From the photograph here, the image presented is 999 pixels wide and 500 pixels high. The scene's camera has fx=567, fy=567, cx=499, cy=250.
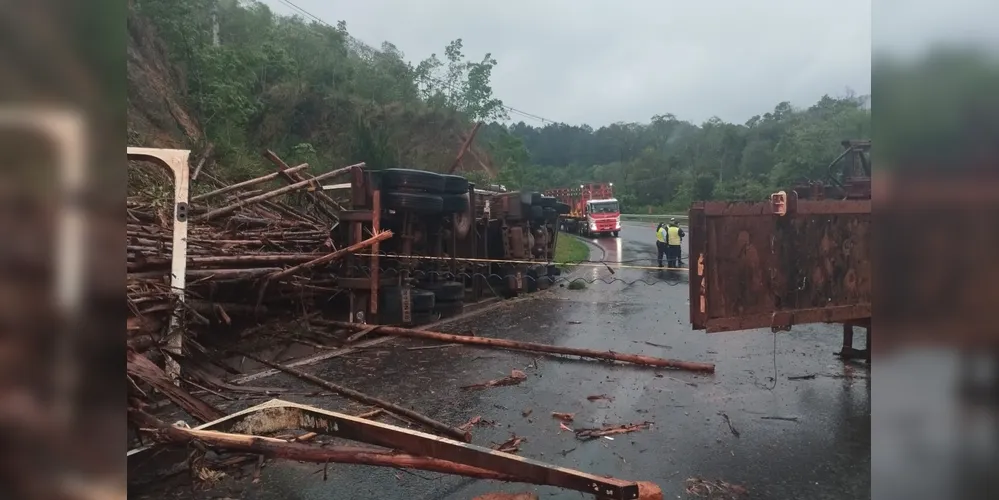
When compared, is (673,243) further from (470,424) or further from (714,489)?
(714,489)

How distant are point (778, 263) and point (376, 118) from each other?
1192 inches

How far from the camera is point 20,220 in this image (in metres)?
0.81

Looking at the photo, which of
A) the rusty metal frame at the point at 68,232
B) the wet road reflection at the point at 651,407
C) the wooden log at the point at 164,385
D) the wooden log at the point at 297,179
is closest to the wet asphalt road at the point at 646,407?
the wet road reflection at the point at 651,407

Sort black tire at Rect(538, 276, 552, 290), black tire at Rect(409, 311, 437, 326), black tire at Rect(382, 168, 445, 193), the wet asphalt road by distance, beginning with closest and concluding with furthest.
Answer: the wet asphalt road
black tire at Rect(382, 168, 445, 193)
black tire at Rect(409, 311, 437, 326)
black tire at Rect(538, 276, 552, 290)

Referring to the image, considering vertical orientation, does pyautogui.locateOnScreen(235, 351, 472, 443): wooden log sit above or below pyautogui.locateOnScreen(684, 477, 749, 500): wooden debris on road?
above

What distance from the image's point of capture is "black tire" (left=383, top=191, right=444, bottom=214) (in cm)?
787

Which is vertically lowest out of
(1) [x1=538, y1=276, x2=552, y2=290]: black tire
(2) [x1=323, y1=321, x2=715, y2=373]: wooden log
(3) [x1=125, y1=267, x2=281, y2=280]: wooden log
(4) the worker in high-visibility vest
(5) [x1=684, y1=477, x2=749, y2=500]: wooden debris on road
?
(5) [x1=684, y1=477, x2=749, y2=500]: wooden debris on road

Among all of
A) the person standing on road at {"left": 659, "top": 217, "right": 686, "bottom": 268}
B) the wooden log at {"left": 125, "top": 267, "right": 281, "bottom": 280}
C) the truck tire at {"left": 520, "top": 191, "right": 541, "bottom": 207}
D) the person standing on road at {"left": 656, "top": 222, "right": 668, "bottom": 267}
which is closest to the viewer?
the wooden log at {"left": 125, "top": 267, "right": 281, "bottom": 280}

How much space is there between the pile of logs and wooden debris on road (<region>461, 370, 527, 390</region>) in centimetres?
267

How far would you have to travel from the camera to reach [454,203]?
8.92 meters

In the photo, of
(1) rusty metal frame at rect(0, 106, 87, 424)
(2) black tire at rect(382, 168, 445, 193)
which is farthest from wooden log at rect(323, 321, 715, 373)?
(1) rusty metal frame at rect(0, 106, 87, 424)

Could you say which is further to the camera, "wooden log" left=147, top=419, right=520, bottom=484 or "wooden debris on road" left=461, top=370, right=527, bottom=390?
"wooden debris on road" left=461, top=370, right=527, bottom=390

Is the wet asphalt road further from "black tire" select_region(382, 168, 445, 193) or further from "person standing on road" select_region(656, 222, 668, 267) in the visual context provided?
"person standing on road" select_region(656, 222, 668, 267)

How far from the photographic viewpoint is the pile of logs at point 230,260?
4879 mm
